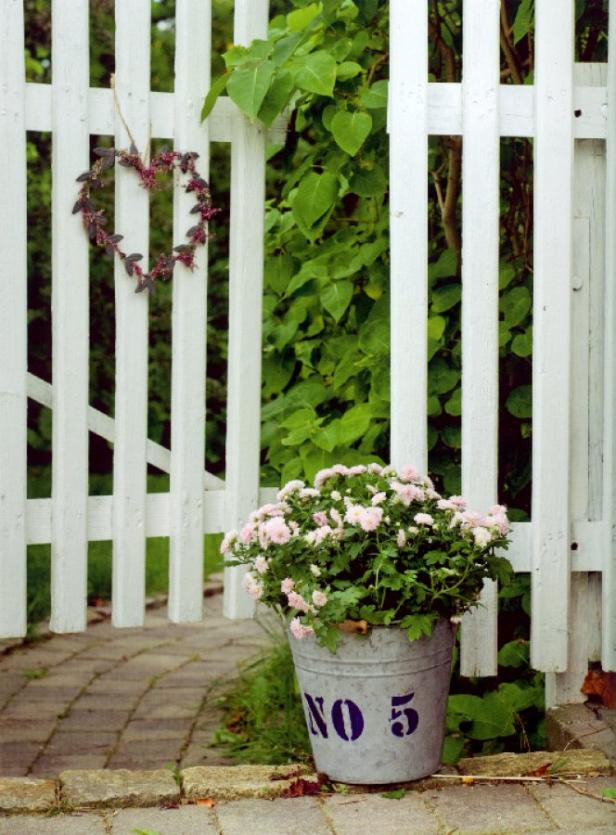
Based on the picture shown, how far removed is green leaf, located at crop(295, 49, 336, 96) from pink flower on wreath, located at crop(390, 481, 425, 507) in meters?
0.93

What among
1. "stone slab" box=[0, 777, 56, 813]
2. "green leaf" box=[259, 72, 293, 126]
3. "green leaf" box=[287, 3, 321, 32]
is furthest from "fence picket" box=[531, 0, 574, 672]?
"stone slab" box=[0, 777, 56, 813]

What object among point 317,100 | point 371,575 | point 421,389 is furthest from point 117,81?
point 371,575

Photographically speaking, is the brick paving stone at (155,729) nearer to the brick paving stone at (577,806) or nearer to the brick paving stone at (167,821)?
the brick paving stone at (167,821)

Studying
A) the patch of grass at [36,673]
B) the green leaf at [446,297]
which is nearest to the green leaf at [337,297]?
the green leaf at [446,297]

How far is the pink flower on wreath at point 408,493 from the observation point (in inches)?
103

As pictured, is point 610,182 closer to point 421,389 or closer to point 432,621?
point 421,389

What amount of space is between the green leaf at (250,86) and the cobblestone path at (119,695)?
1766 millimetres

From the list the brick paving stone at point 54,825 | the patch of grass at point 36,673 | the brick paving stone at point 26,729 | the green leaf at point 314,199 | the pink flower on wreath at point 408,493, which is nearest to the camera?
the brick paving stone at point 54,825

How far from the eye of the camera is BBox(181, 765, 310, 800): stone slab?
102 inches

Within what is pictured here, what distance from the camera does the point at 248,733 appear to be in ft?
11.7

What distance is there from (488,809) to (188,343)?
1292mm

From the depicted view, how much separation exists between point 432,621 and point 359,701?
228 mm

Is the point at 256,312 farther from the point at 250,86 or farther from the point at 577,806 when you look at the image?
the point at 577,806

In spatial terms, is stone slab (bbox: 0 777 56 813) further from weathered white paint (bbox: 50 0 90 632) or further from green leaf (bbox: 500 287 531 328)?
green leaf (bbox: 500 287 531 328)
